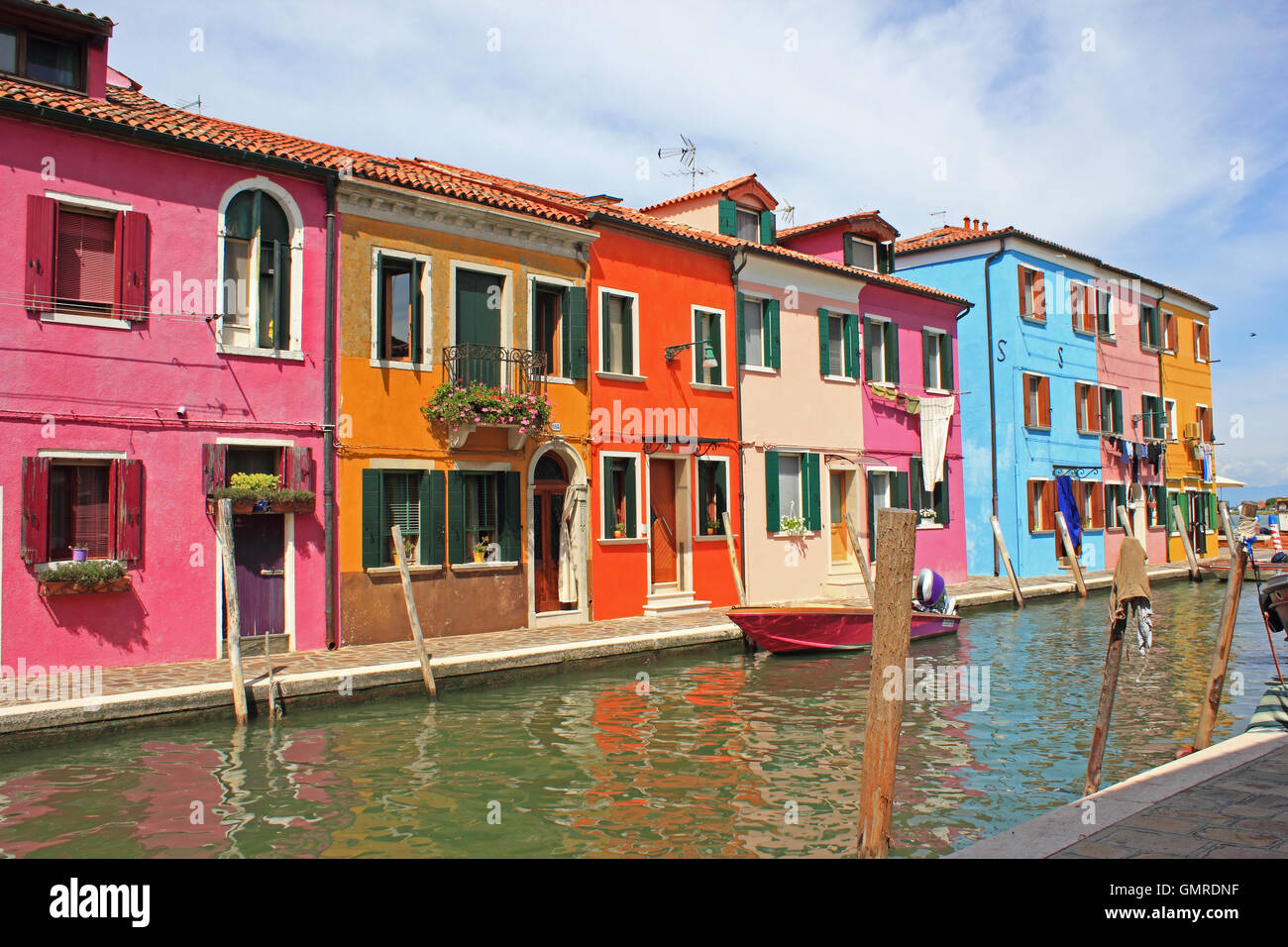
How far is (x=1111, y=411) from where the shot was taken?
106 feet

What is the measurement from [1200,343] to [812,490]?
25.1m

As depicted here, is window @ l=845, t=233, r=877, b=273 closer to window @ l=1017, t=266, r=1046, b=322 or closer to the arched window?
window @ l=1017, t=266, r=1046, b=322

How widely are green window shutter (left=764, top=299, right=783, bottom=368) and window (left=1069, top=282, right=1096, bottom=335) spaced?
1397 cm

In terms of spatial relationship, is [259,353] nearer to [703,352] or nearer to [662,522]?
[662,522]

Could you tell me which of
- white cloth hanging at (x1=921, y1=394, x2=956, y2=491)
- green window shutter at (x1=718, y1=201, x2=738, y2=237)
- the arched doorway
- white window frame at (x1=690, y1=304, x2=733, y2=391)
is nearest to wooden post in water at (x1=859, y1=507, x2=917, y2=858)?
the arched doorway

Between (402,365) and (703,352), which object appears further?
(703,352)

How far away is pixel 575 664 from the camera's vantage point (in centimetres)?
1362

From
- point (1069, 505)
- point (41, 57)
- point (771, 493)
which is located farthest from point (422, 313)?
point (1069, 505)

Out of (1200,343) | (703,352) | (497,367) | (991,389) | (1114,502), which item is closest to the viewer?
(497,367)

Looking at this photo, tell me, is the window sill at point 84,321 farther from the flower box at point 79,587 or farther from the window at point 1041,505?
the window at point 1041,505

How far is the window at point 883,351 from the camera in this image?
78.3ft

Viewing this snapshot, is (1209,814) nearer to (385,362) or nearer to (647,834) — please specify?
(647,834)

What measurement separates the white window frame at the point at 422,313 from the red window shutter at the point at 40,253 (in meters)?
4.14
